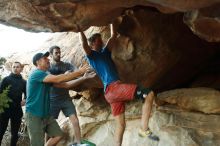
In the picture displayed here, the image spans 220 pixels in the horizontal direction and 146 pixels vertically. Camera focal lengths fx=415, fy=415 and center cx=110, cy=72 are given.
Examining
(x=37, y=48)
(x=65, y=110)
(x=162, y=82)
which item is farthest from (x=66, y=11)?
(x=37, y=48)

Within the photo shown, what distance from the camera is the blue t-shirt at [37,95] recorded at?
287 inches

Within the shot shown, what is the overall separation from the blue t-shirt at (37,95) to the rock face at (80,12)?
0.84 m

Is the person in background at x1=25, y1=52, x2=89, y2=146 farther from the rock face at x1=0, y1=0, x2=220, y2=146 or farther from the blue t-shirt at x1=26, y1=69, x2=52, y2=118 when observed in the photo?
the rock face at x1=0, y1=0, x2=220, y2=146

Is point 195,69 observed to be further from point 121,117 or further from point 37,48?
point 37,48

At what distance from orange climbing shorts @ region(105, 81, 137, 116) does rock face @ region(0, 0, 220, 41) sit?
1.18 metres

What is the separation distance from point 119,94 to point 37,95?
1449mm

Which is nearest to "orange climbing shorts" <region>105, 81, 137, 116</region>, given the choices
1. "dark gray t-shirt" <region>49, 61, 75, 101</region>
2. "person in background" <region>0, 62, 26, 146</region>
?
"dark gray t-shirt" <region>49, 61, 75, 101</region>

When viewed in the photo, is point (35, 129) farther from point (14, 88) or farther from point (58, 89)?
point (14, 88)

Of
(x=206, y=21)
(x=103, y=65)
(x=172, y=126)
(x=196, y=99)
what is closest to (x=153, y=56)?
(x=196, y=99)

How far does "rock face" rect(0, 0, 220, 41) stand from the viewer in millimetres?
6613

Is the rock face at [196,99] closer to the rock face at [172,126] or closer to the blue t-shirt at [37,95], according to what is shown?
the rock face at [172,126]

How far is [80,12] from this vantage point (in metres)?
6.85

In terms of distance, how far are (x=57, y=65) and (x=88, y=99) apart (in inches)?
67.5

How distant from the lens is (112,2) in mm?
6734
